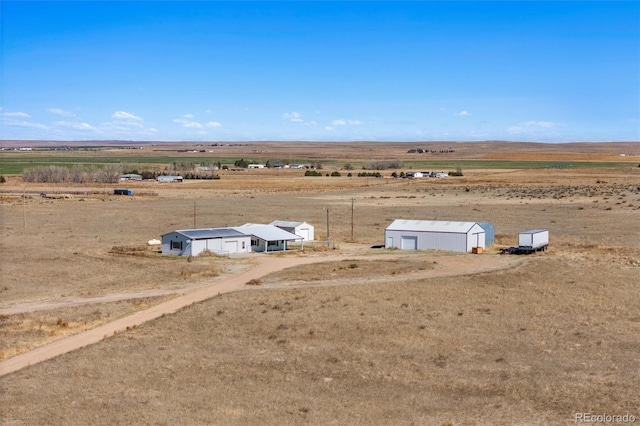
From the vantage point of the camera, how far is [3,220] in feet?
273

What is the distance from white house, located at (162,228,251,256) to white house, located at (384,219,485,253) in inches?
449

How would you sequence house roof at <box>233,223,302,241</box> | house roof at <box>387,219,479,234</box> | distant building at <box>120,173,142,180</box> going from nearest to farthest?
house roof at <box>387,219,479,234</box>
house roof at <box>233,223,302,241</box>
distant building at <box>120,173,142,180</box>

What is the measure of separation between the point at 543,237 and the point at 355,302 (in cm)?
2454

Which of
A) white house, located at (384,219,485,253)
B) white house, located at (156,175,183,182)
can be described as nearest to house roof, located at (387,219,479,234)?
white house, located at (384,219,485,253)

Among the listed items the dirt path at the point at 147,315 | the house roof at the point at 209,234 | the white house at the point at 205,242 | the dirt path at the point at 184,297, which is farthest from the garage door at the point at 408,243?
the house roof at the point at 209,234

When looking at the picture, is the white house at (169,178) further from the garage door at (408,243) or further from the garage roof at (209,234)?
the garage door at (408,243)

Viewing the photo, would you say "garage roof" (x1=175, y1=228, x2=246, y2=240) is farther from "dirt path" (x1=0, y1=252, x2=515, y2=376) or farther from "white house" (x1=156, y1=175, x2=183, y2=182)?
"white house" (x1=156, y1=175, x2=183, y2=182)

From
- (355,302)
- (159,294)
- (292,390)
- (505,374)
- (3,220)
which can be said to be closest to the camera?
(292,390)

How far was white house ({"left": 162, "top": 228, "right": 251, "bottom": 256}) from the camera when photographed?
5625cm

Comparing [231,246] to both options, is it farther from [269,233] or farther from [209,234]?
[269,233]

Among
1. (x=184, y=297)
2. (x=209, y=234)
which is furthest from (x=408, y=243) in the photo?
(x=184, y=297)

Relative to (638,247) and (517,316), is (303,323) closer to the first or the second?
(517,316)

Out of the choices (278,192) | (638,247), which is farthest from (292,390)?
(278,192)

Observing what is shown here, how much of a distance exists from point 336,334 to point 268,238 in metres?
27.7
